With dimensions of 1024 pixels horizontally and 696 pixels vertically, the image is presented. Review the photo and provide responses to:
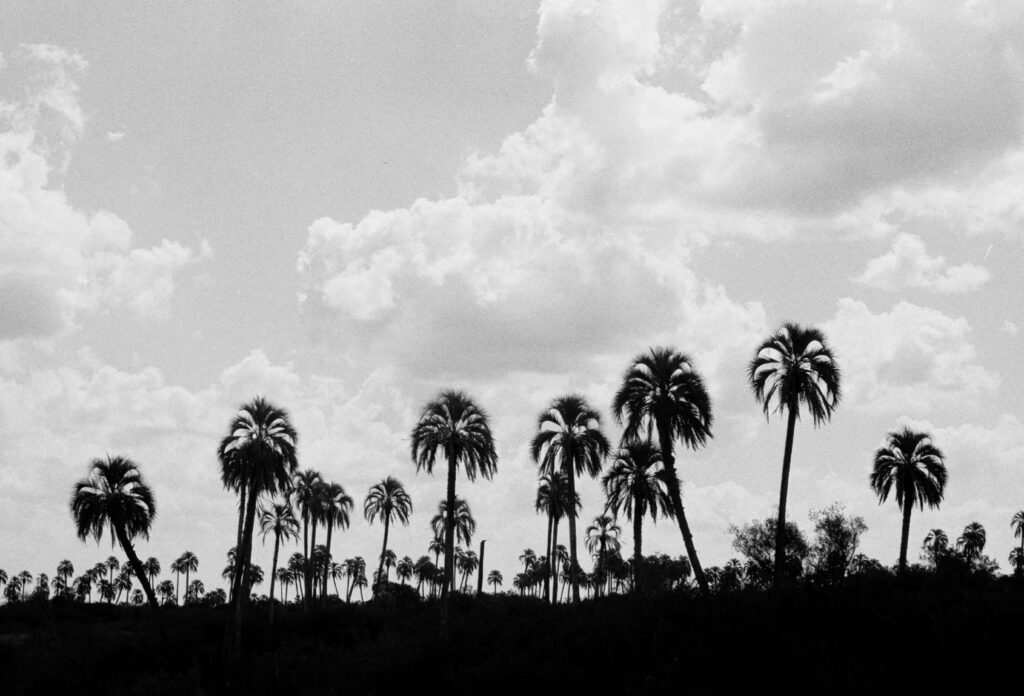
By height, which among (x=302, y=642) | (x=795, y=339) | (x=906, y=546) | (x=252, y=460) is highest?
(x=795, y=339)

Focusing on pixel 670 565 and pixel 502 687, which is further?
pixel 670 565

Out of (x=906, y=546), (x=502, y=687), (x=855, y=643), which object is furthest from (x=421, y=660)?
(x=906, y=546)

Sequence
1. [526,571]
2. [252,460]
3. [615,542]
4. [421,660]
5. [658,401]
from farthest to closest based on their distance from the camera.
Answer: [526,571], [615,542], [252,460], [658,401], [421,660]

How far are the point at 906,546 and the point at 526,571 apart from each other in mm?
113428

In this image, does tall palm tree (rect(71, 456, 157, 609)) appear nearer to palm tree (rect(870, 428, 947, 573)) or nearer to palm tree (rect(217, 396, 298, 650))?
palm tree (rect(217, 396, 298, 650))

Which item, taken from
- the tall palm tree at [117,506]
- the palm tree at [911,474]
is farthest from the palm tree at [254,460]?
the palm tree at [911,474]

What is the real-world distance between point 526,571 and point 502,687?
140437mm

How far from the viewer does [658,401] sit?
4562 centimetres

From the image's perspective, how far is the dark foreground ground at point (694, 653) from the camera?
84.3 ft

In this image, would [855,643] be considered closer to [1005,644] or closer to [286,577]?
[1005,644]

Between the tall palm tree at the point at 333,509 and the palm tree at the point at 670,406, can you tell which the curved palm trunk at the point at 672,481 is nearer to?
the palm tree at the point at 670,406

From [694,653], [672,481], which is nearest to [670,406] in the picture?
[672,481]

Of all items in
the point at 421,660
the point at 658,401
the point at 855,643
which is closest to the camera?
the point at 855,643

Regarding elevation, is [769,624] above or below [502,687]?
above
